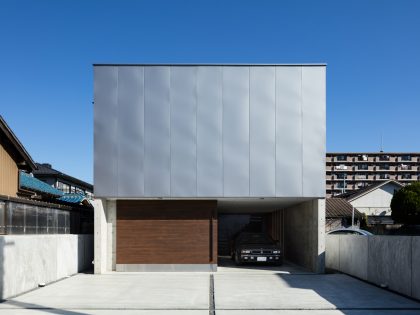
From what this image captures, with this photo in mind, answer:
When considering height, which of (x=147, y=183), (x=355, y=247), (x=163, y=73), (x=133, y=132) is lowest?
(x=355, y=247)

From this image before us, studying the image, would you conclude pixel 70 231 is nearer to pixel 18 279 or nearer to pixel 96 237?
pixel 96 237

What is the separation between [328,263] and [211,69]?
28.5 ft

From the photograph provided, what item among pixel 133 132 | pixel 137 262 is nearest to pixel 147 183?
pixel 133 132

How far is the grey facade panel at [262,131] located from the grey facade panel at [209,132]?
1.06 metres

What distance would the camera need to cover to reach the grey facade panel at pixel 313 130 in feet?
48.8

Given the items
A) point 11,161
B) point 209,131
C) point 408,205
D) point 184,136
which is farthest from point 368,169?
point 184,136

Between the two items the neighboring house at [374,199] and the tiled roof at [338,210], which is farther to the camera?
the neighboring house at [374,199]

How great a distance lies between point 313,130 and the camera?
14.9 meters

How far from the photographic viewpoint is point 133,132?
14.8 m

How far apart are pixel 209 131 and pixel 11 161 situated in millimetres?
10477

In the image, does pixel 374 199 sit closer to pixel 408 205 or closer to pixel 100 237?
pixel 408 205

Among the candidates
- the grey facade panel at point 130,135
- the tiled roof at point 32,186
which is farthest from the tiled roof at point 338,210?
the grey facade panel at point 130,135

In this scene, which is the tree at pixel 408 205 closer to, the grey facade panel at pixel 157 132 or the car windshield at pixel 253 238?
the car windshield at pixel 253 238

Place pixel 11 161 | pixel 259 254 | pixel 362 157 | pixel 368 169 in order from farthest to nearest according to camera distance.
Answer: pixel 368 169
pixel 362 157
pixel 11 161
pixel 259 254
